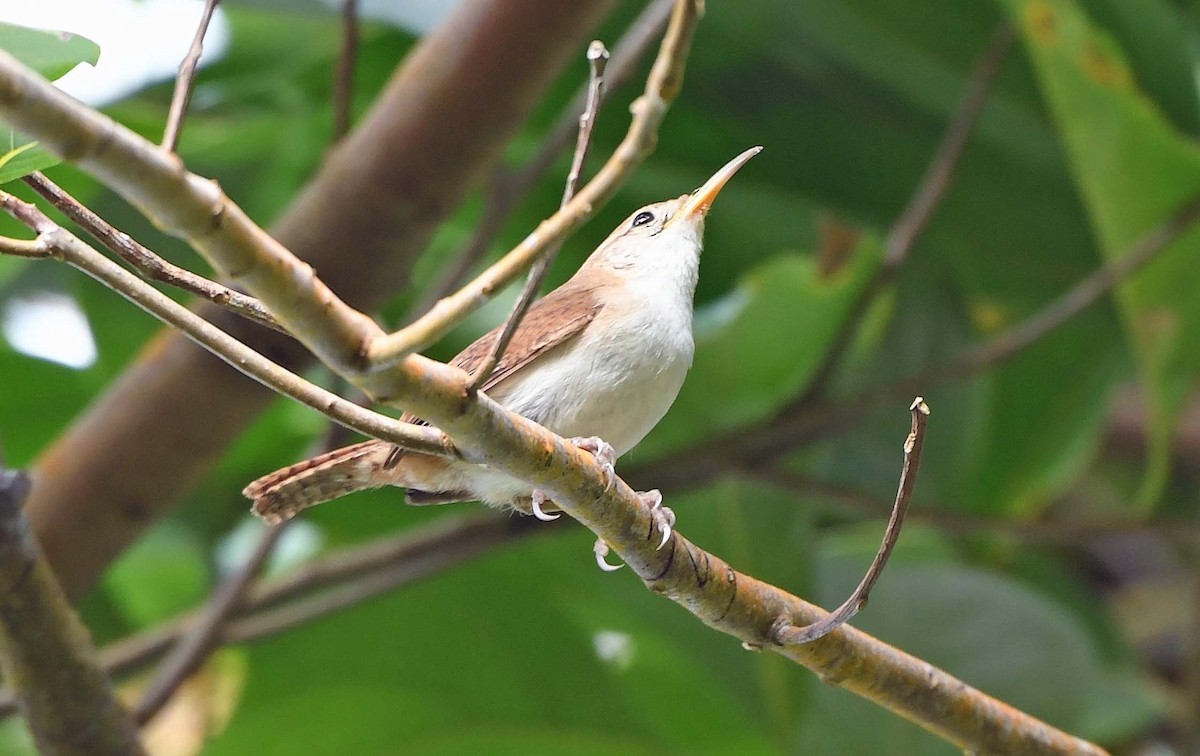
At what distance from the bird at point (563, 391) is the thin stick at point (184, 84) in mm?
571

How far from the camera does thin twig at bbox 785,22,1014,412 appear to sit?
7.61 feet

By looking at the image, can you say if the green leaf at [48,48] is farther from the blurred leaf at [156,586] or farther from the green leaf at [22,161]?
the blurred leaf at [156,586]

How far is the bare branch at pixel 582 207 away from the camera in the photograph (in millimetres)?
714

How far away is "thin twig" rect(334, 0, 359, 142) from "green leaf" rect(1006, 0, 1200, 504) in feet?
3.72

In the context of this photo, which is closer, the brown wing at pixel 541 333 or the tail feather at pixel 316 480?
the tail feather at pixel 316 480

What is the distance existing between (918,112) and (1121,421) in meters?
1.42

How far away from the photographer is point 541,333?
1.75 metres

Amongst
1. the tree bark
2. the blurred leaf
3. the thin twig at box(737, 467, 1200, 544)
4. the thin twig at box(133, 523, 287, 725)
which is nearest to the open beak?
the tree bark

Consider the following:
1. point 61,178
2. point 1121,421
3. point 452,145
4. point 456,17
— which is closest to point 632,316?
point 452,145

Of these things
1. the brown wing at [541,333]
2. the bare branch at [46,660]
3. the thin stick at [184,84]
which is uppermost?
the brown wing at [541,333]

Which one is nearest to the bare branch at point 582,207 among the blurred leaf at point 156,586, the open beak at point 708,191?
the open beak at point 708,191

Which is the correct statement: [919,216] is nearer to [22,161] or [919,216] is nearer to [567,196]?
[567,196]

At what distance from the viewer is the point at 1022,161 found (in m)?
2.80

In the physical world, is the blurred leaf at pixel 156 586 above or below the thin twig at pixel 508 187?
below
